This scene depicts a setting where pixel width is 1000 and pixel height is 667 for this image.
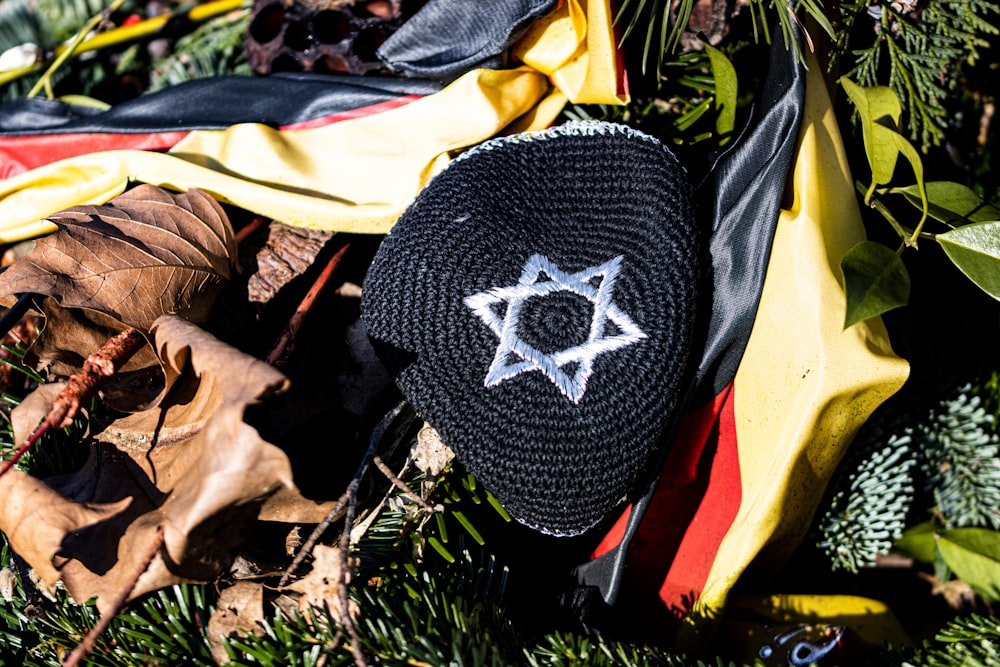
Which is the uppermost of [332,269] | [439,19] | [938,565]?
[439,19]

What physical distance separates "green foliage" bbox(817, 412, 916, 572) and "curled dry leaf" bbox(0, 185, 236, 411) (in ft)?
2.03

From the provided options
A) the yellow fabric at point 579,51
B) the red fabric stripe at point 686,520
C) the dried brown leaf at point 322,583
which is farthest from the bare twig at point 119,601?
the yellow fabric at point 579,51

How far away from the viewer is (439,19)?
2.31 ft

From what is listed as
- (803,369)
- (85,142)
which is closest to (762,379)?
(803,369)

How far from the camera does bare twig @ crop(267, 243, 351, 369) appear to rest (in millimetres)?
581

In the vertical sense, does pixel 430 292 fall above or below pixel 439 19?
below

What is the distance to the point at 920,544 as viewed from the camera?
854 millimetres

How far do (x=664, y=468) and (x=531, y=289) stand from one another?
0.20 meters

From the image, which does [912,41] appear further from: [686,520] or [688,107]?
[686,520]

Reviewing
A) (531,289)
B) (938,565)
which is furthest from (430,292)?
(938,565)

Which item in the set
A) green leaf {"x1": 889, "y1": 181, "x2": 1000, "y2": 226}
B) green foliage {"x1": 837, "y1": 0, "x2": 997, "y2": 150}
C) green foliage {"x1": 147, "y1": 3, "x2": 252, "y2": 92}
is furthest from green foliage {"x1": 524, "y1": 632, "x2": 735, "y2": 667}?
green foliage {"x1": 147, "y1": 3, "x2": 252, "y2": 92}

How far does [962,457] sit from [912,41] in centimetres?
44

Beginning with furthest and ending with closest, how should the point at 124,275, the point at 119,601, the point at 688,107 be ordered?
the point at 688,107
the point at 124,275
the point at 119,601

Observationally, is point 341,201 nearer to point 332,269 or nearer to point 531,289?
point 332,269
